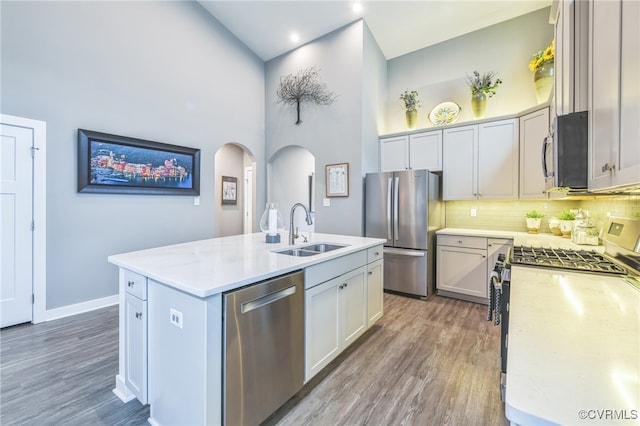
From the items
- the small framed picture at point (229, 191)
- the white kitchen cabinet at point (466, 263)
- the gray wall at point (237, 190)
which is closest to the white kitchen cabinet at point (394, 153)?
the white kitchen cabinet at point (466, 263)

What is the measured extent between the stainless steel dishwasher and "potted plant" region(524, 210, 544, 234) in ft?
10.6

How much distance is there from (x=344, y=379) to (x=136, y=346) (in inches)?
54.6

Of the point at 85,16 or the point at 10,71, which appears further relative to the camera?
the point at 85,16

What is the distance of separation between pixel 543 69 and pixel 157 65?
4.91 metres

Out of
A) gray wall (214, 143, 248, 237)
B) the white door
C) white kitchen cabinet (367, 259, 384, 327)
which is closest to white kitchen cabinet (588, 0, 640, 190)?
white kitchen cabinet (367, 259, 384, 327)

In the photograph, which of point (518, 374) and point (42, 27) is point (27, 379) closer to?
point (518, 374)

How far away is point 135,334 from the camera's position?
160 centimetres

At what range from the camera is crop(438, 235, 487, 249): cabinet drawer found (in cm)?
339

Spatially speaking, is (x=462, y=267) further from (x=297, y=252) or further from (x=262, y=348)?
(x=262, y=348)

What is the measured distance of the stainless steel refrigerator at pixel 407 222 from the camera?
3.56 meters

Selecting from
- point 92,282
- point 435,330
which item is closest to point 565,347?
point 435,330

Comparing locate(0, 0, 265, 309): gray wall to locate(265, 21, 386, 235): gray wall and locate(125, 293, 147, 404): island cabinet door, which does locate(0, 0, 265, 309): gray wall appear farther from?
locate(125, 293, 147, 404): island cabinet door

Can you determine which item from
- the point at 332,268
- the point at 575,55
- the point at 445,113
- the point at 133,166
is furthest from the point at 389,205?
the point at 133,166

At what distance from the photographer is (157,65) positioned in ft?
12.2
